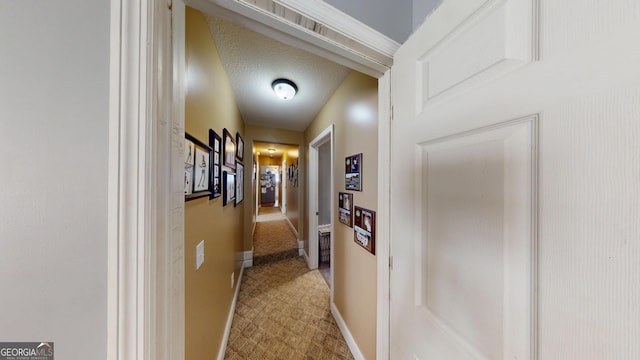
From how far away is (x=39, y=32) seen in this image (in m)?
0.36

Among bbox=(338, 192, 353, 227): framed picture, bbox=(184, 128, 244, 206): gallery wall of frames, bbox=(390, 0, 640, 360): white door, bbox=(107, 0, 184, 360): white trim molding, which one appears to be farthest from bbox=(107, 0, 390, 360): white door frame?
bbox=(338, 192, 353, 227): framed picture

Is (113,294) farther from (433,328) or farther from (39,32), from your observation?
(433,328)

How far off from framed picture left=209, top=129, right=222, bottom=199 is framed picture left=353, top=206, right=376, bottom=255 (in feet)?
3.24

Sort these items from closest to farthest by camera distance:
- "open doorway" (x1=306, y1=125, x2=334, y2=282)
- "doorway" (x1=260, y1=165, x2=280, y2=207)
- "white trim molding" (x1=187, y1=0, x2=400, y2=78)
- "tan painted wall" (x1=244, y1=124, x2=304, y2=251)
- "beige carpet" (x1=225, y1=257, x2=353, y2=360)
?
"white trim molding" (x1=187, y1=0, x2=400, y2=78), "beige carpet" (x1=225, y1=257, x2=353, y2=360), "open doorway" (x1=306, y1=125, x2=334, y2=282), "tan painted wall" (x1=244, y1=124, x2=304, y2=251), "doorway" (x1=260, y1=165, x2=280, y2=207)

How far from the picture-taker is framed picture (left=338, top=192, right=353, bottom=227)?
5.13 ft

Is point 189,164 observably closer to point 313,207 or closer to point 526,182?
point 526,182

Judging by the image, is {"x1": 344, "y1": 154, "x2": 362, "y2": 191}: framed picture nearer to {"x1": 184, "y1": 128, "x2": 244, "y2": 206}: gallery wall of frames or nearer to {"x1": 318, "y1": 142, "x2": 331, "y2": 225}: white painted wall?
{"x1": 184, "y1": 128, "x2": 244, "y2": 206}: gallery wall of frames

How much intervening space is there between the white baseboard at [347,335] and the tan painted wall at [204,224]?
989 mm

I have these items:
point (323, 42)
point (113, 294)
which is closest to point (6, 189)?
point (113, 294)

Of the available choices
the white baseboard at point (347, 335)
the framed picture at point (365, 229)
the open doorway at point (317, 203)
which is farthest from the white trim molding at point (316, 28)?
the white baseboard at point (347, 335)

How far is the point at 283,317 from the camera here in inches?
74.9

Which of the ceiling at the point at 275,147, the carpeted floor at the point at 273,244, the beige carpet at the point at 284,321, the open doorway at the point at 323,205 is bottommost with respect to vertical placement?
the beige carpet at the point at 284,321

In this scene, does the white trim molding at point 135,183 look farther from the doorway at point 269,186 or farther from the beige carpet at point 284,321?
the doorway at point 269,186

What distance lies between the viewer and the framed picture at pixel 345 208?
1.56 metres
